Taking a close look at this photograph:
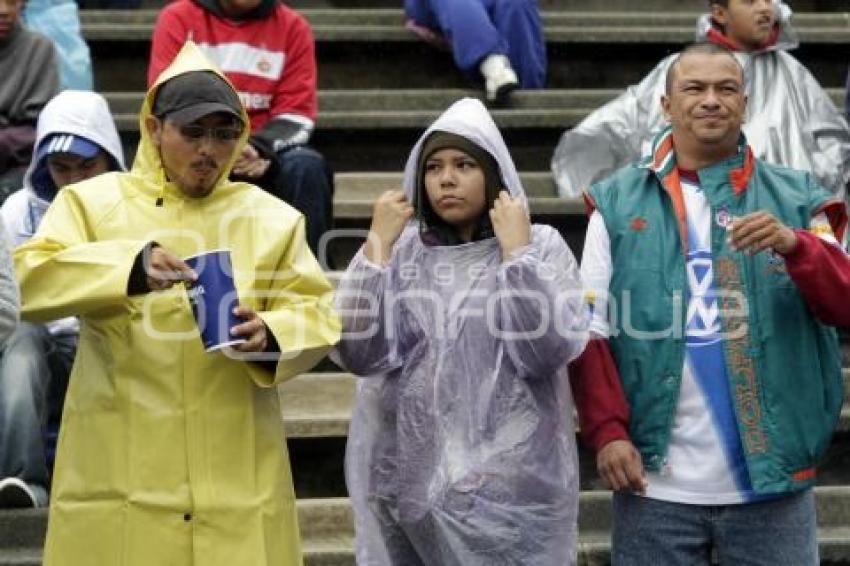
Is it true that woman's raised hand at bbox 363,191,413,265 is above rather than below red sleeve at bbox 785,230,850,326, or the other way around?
above

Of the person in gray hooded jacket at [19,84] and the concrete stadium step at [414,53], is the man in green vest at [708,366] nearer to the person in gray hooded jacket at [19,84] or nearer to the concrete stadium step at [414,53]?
the person in gray hooded jacket at [19,84]

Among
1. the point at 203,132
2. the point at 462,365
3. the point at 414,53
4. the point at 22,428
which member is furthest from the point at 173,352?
the point at 414,53

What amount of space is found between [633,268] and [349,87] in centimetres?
405

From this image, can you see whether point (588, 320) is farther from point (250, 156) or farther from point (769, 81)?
point (769, 81)

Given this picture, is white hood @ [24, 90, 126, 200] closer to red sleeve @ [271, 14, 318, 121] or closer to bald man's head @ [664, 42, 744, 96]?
red sleeve @ [271, 14, 318, 121]

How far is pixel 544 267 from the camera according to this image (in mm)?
4719

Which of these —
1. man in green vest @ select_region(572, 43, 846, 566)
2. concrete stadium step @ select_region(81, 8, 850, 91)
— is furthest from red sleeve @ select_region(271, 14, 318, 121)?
man in green vest @ select_region(572, 43, 846, 566)

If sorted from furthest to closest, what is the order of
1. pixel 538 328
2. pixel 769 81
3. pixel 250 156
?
pixel 769 81
pixel 250 156
pixel 538 328

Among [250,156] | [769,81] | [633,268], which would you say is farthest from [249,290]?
[769,81]

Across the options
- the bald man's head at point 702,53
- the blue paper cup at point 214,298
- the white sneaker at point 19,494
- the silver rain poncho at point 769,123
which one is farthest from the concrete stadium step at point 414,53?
the blue paper cup at point 214,298

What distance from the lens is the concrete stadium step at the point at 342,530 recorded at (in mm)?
5762

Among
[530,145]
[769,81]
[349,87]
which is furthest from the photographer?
[349,87]

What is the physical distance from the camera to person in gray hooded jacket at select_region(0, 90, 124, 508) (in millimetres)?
5746

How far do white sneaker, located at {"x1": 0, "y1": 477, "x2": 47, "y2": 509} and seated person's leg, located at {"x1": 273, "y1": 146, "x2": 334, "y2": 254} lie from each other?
1477 millimetres
